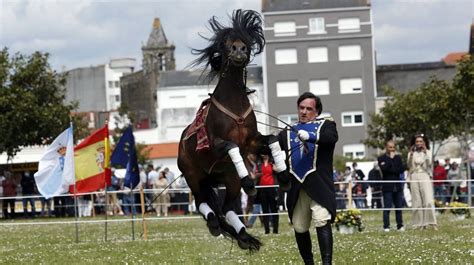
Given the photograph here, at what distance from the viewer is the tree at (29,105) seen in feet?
149

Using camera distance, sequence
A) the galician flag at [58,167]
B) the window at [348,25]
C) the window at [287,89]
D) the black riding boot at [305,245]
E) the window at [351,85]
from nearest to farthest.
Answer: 1. the black riding boot at [305,245]
2. the galician flag at [58,167]
3. the window at [351,85]
4. the window at [287,89]
5. the window at [348,25]

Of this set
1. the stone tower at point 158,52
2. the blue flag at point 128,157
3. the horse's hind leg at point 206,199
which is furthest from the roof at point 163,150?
the horse's hind leg at point 206,199

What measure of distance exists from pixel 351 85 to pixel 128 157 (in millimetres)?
76527

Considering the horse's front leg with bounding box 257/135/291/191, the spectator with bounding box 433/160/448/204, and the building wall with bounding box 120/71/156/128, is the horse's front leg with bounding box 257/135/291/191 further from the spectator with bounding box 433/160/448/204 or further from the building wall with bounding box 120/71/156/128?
the building wall with bounding box 120/71/156/128

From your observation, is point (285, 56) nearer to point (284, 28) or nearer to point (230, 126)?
point (284, 28)

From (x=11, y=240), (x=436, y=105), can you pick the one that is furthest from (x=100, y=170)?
(x=436, y=105)

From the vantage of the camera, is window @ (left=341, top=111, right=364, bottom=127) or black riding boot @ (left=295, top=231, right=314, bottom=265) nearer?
black riding boot @ (left=295, top=231, right=314, bottom=265)

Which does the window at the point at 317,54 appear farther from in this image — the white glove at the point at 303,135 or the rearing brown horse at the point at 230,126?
the white glove at the point at 303,135

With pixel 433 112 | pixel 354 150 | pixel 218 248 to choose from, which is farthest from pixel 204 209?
pixel 354 150

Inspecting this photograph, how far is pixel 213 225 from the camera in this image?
12570 mm

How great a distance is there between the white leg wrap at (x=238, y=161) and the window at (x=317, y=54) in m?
88.3

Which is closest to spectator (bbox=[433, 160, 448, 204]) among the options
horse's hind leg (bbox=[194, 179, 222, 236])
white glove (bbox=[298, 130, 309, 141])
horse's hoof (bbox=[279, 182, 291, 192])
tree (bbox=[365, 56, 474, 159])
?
tree (bbox=[365, 56, 474, 159])

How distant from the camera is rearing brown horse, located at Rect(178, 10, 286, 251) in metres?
11.8

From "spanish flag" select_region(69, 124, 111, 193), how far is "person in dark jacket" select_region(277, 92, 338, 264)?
1166 centimetres
